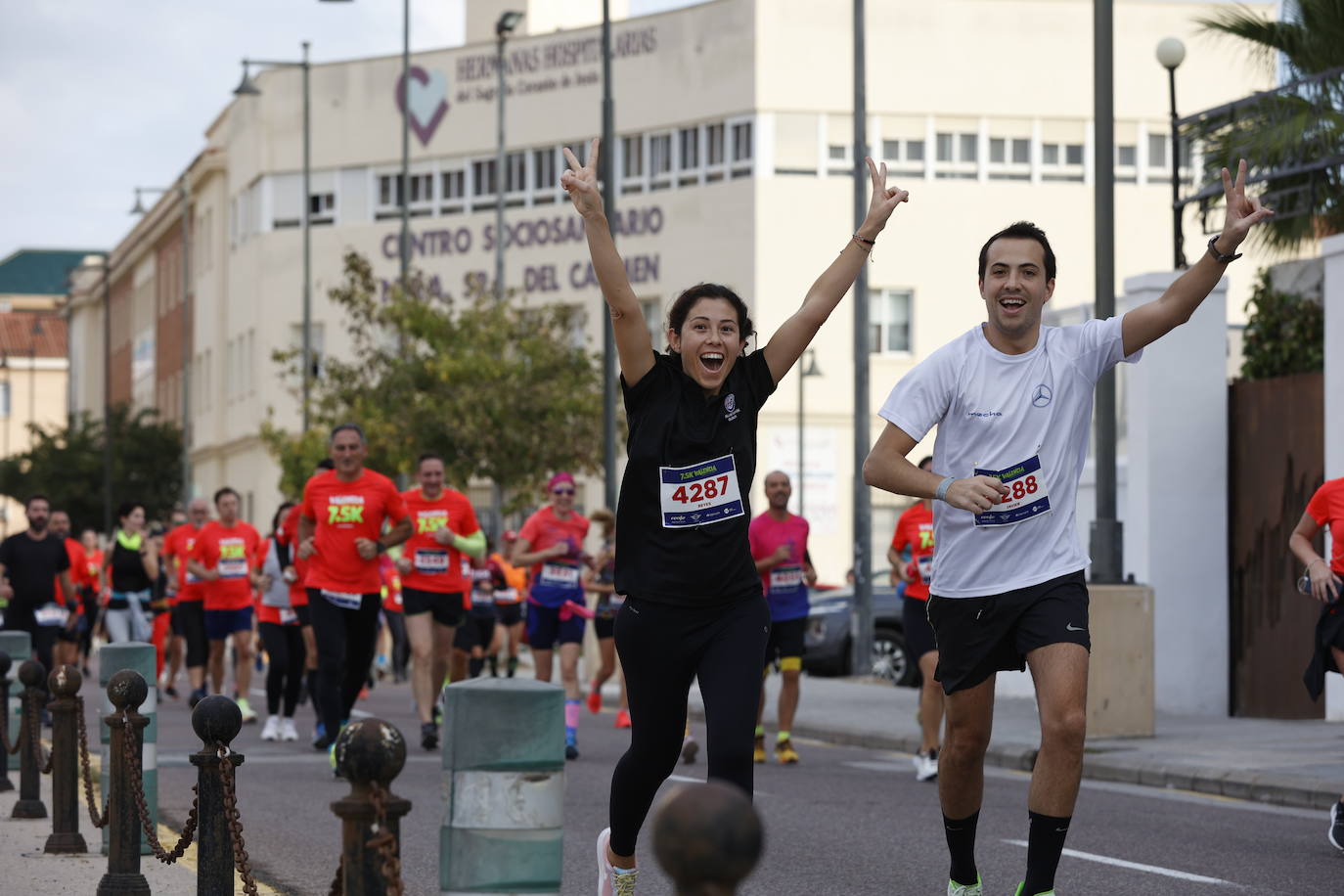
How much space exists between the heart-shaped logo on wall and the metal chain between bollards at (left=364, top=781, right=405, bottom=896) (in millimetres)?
50388

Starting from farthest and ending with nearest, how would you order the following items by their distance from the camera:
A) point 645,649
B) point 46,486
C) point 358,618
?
1. point 46,486
2. point 358,618
3. point 645,649

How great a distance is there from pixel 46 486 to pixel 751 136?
36.1 meters

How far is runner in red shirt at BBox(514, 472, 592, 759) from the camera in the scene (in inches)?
600

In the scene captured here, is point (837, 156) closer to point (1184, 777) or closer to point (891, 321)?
point (891, 321)

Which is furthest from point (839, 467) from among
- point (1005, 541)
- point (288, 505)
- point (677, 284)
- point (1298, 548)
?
point (1005, 541)

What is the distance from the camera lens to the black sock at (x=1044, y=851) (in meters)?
6.22

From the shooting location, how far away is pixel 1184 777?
1325 cm

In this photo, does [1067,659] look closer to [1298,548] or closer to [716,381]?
[716,381]

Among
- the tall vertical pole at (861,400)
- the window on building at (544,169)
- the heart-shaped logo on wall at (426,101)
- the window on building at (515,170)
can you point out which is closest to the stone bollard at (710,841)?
the tall vertical pole at (861,400)

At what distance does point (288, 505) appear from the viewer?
754 inches

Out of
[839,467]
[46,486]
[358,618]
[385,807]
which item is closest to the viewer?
Answer: [385,807]

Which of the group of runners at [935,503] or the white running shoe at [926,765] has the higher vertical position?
the group of runners at [935,503]

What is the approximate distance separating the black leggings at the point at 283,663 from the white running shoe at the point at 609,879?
33.4 feet

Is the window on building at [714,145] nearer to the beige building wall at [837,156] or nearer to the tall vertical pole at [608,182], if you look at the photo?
the beige building wall at [837,156]
